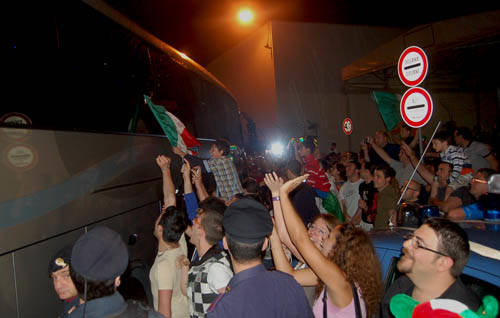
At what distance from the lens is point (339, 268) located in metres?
2.40

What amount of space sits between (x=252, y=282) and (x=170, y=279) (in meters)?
1.40

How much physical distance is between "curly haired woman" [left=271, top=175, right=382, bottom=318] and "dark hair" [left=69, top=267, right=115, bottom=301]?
115 centimetres

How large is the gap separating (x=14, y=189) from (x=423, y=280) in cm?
282

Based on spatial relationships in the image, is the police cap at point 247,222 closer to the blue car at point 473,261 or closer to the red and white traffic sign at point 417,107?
the blue car at point 473,261

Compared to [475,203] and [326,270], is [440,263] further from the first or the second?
[475,203]

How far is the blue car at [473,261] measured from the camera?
224 centimetres

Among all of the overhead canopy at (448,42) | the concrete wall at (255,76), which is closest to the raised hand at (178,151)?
the overhead canopy at (448,42)

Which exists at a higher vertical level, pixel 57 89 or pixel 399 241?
pixel 57 89

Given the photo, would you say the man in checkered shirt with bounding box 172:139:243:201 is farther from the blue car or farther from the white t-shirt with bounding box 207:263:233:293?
the white t-shirt with bounding box 207:263:233:293

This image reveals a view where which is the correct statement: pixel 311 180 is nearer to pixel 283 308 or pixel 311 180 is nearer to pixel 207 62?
pixel 283 308

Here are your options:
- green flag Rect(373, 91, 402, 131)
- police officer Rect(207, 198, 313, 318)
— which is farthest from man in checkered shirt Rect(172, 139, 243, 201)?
police officer Rect(207, 198, 313, 318)

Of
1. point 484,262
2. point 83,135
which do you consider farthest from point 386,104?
point 83,135

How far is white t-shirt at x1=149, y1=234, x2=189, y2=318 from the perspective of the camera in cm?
304

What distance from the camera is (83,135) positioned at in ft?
11.6
